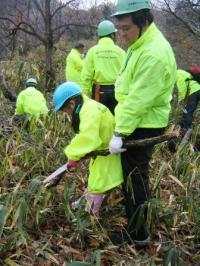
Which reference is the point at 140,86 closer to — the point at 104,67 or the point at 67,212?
the point at 67,212

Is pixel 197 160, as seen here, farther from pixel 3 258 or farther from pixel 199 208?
pixel 3 258

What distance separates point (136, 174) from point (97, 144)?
1.20 ft

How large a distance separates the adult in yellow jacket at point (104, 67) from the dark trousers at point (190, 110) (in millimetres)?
1717

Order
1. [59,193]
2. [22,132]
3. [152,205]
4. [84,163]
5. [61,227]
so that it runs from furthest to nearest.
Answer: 1. [22,132]
2. [84,163]
3. [59,193]
4. [61,227]
5. [152,205]

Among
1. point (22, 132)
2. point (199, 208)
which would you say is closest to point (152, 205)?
point (199, 208)

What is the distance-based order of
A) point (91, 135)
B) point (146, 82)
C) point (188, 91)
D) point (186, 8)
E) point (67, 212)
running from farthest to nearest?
point (186, 8) → point (188, 91) → point (67, 212) → point (91, 135) → point (146, 82)

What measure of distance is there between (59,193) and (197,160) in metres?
1.72

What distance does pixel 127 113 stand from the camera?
3.00 meters

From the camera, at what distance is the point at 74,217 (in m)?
3.60

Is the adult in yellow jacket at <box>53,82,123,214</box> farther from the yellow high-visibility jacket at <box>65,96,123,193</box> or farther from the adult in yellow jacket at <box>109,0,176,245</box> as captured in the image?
the adult in yellow jacket at <box>109,0,176,245</box>

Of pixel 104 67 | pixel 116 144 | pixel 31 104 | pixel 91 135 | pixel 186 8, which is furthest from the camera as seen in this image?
pixel 186 8

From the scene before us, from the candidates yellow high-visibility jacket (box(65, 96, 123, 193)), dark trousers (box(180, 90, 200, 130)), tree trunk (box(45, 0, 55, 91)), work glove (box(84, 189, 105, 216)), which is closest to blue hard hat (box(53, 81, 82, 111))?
yellow high-visibility jacket (box(65, 96, 123, 193))

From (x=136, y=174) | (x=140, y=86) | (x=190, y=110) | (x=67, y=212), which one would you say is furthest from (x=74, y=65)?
(x=140, y=86)

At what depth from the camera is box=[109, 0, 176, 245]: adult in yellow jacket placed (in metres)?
2.96
